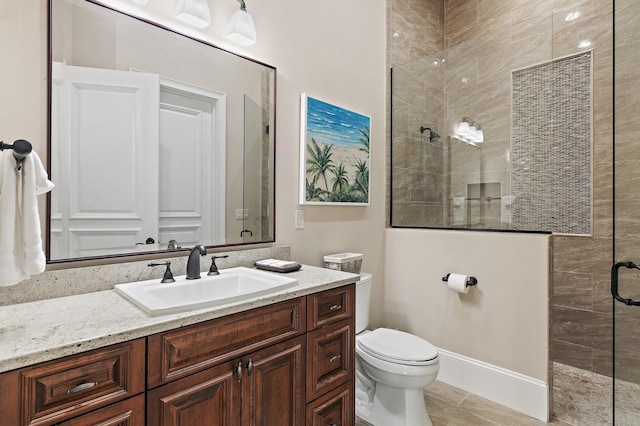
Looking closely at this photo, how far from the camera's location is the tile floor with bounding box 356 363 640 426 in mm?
1994

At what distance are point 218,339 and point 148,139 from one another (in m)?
0.92

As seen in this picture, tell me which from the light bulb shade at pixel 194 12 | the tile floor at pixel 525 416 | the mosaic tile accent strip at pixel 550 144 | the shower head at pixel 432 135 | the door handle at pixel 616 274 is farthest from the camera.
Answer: the shower head at pixel 432 135

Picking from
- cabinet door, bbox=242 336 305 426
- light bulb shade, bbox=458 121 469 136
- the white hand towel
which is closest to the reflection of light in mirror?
light bulb shade, bbox=458 121 469 136

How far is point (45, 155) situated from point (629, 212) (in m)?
2.49

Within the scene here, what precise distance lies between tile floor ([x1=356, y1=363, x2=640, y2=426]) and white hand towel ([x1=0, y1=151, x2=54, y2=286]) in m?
1.81

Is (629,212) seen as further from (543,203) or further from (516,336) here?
(516,336)

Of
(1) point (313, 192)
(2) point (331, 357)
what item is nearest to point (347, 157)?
(1) point (313, 192)

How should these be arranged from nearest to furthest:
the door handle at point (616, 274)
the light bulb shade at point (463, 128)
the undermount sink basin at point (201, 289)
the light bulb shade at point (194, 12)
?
the undermount sink basin at point (201, 289) → the door handle at point (616, 274) → the light bulb shade at point (194, 12) → the light bulb shade at point (463, 128)

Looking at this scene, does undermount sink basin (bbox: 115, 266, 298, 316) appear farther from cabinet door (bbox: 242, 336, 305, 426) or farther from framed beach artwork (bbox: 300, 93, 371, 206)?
framed beach artwork (bbox: 300, 93, 371, 206)

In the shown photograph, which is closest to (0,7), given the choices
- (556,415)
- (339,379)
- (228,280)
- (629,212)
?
(228,280)

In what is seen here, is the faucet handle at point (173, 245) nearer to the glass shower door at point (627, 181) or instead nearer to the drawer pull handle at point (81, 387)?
the drawer pull handle at point (81, 387)

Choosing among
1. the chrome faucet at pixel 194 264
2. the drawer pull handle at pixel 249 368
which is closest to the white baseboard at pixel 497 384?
the drawer pull handle at pixel 249 368

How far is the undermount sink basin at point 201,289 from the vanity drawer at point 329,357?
0.89ft

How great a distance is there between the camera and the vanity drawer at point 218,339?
0.99m
